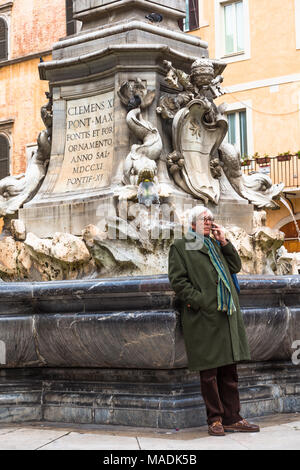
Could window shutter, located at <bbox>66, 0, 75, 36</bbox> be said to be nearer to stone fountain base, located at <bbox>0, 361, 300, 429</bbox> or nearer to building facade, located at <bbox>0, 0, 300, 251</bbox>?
building facade, located at <bbox>0, 0, 300, 251</bbox>

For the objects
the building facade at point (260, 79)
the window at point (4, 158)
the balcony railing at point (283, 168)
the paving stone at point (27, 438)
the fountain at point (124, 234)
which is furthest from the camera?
the window at point (4, 158)

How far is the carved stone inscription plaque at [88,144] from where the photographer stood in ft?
25.6

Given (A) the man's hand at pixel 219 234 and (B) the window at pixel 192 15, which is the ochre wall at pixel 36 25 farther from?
(A) the man's hand at pixel 219 234

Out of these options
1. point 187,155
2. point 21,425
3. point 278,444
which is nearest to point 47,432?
point 21,425

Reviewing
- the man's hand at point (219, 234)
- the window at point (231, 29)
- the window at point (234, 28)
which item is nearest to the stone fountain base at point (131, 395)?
the man's hand at point (219, 234)

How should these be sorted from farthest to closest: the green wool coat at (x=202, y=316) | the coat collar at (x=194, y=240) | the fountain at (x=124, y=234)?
the fountain at (x=124, y=234) → the coat collar at (x=194, y=240) → the green wool coat at (x=202, y=316)

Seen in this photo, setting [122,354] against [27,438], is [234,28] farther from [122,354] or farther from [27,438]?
[27,438]

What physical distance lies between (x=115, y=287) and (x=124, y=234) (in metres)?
0.78

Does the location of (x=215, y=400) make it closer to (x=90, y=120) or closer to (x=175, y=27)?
(x=90, y=120)

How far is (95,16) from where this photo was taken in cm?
841

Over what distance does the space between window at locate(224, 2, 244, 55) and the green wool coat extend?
19568 millimetres

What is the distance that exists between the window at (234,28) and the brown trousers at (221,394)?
1970 centimetres

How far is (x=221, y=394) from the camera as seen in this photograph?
603 centimetres

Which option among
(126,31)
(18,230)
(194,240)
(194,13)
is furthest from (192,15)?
(194,240)
